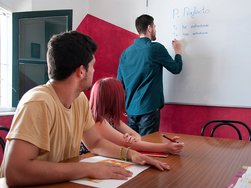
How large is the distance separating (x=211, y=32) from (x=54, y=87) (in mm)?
1985

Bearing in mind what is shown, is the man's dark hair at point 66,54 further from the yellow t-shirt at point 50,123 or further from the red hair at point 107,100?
the red hair at point 107,100

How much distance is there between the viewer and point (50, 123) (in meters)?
1.13

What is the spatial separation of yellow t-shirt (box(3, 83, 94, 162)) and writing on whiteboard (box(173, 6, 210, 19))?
6.05 ft

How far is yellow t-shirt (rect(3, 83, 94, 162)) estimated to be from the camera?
3.37 feet

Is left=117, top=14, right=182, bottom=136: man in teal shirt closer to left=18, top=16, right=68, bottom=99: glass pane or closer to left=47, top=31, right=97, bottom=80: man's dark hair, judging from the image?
left=18, top=16, right=68, bottom=99: glass pane

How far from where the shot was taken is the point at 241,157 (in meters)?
1.49

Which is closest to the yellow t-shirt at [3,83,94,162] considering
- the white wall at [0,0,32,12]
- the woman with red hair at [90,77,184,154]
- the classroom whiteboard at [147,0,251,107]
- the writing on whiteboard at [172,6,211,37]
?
the woman with red hair at [90,77,184,154]

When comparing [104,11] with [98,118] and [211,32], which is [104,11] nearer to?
[211,32]

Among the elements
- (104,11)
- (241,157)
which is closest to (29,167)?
(241,157)

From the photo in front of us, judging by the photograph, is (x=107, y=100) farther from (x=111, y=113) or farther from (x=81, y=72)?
(x=81, y=72)

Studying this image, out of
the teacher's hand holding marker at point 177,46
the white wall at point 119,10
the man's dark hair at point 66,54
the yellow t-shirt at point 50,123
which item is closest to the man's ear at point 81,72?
the man's dark hair at point 66,54

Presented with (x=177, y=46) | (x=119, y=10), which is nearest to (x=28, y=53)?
(x=119, y=10)

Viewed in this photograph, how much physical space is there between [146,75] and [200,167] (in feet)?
5.07

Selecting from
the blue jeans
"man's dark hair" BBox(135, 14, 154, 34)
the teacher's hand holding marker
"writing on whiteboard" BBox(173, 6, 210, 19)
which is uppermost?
"writing on whiteboard" BBox(173, 6, 210, 19)
